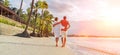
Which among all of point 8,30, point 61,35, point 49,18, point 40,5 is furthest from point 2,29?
point 49,18

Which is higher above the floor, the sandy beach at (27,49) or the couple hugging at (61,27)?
the couple hugging at (61,27)

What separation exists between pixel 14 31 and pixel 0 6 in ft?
24.2

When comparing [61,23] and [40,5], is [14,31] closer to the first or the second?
[61,23]

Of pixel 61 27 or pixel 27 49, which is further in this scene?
pixel 61 27

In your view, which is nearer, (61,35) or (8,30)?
(61,35)

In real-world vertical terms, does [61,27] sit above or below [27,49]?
above

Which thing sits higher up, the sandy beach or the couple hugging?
the couple hugging

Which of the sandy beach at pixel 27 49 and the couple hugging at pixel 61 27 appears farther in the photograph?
the couple hugging at pixel 61 27

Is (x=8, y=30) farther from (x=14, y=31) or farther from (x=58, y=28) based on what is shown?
(x=58, y=28)

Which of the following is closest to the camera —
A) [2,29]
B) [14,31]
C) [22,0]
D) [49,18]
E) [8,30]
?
[2,29]

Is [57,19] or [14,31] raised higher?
[57,19]

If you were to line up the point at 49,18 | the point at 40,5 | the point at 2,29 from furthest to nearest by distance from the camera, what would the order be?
the point at 49,18
the point at 40,5
the point at 2,29

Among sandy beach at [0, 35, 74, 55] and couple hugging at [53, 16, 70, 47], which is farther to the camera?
couple hugging at [53, 16, 70, 47]

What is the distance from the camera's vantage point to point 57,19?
1505cm
